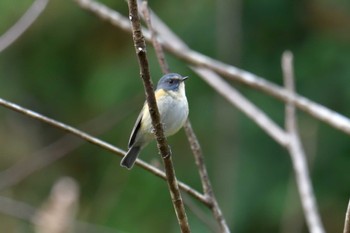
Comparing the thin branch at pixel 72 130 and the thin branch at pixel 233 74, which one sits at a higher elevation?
→ the thin branch at pixel 72 130

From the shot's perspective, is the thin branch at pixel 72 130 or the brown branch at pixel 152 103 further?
the thin branch at pixel 72 130

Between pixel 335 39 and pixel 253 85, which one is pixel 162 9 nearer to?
pixel 335 39

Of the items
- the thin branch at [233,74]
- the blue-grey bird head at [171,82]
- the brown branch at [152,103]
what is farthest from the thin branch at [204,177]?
the thin branch at [233,74]

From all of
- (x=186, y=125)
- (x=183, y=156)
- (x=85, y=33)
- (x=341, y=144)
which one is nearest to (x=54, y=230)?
(x=186, y=125)

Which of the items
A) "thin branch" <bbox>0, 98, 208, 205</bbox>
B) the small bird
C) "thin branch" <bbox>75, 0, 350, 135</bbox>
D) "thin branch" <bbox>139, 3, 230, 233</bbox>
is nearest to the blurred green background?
"thin branch" <bbox>75, 0, 350, 135</bbox>

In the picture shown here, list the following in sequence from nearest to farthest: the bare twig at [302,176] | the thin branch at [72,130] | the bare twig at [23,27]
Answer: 1. the thin branch at [72,130]
2. the bare twig at [302,176]
3. the bare twig at [23,27]

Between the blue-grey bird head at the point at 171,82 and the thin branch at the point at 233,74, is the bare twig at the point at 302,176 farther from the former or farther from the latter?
the blue-grey bird head at the point at 171,82

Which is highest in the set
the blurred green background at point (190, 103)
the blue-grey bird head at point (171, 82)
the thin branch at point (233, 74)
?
the blue-grey bird head at point (171, 82)

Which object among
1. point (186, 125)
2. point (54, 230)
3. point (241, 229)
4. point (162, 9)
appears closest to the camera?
point (54, 230)

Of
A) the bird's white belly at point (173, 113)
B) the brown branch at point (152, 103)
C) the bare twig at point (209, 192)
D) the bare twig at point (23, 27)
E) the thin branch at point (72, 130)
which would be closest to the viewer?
the brown branch at point (152, 103)
